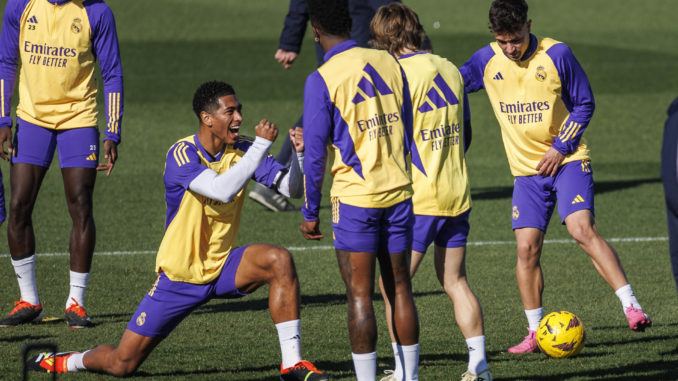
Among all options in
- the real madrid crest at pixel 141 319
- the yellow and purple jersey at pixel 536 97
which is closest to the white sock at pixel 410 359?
the real madrid crest at pixel 141 319

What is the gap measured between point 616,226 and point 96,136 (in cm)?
667

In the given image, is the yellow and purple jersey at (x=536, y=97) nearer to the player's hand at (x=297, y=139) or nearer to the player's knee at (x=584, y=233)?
the player's knee at (x=584, y=233)

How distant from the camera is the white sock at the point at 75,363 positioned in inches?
256

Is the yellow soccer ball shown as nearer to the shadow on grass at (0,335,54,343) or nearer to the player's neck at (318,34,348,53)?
the player's neck at (318,34,348,53)

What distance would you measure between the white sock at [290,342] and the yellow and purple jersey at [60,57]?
2588mm

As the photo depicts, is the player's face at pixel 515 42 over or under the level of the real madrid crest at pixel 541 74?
over

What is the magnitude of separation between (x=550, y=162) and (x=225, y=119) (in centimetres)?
223

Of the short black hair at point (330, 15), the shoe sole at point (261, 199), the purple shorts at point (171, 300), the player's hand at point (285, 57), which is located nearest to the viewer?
the short black hair at point (330, 15)

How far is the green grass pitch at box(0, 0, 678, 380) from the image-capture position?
280 inches

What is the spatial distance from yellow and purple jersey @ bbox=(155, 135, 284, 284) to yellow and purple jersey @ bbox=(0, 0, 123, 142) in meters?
1.81

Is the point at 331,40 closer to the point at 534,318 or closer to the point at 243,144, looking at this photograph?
the point at 243,144

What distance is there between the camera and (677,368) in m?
6.74

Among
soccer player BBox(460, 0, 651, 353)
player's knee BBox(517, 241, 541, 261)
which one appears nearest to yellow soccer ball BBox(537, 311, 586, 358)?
soccer player BBox(460, 0, 651, 353)

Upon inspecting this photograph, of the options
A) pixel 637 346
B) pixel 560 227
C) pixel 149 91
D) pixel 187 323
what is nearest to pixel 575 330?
pixel 637 346
